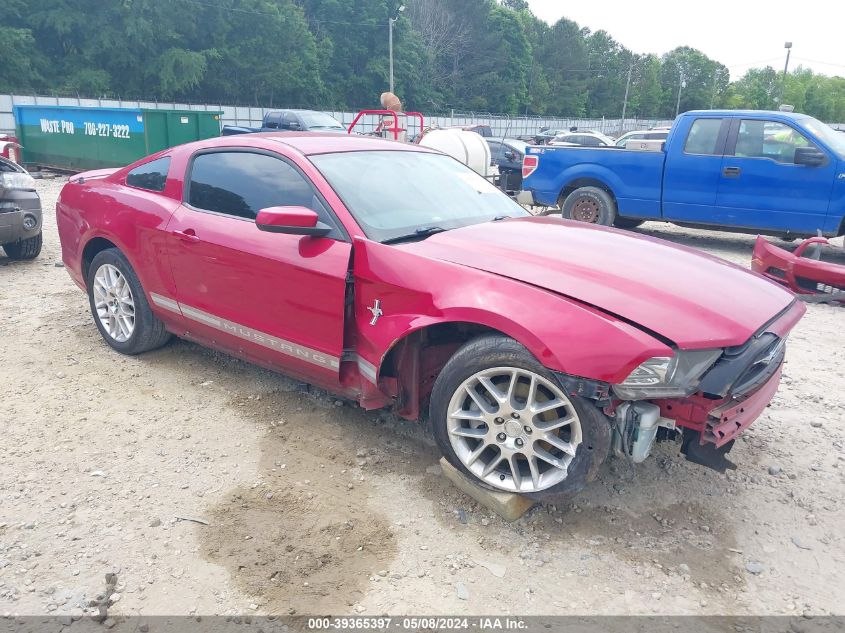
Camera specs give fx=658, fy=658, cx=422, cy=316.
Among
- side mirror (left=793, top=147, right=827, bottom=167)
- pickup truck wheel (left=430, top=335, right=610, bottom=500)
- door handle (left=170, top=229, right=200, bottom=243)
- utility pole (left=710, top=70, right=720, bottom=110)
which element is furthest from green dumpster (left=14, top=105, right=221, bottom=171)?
utility pole (left=710, top=70, right=720, bottom=110)

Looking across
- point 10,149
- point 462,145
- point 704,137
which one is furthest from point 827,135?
point 10,149

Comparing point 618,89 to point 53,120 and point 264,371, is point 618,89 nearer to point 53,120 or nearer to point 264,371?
point 53,120

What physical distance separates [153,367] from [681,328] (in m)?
3.48

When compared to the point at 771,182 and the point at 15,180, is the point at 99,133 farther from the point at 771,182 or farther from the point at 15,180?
the point at 771,182

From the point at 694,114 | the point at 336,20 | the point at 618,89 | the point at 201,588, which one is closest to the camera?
the point at 201,588

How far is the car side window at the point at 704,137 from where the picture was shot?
8.73 metres

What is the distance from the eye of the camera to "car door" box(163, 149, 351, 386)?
3.32 meters

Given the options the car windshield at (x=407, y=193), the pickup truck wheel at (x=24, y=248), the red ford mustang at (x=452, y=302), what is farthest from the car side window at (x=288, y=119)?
the car windshield at (x=407, y=193)

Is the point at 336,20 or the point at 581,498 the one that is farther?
the point at 336,20

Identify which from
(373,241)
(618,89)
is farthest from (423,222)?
(618,89)

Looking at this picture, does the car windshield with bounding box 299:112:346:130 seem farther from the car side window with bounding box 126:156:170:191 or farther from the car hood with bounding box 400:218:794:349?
the car hood with bounding box 400:218:794:349

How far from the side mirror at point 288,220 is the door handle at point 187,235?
864 millimetres

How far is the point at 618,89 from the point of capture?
323ft

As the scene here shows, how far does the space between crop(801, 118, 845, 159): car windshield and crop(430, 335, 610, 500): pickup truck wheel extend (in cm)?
735
